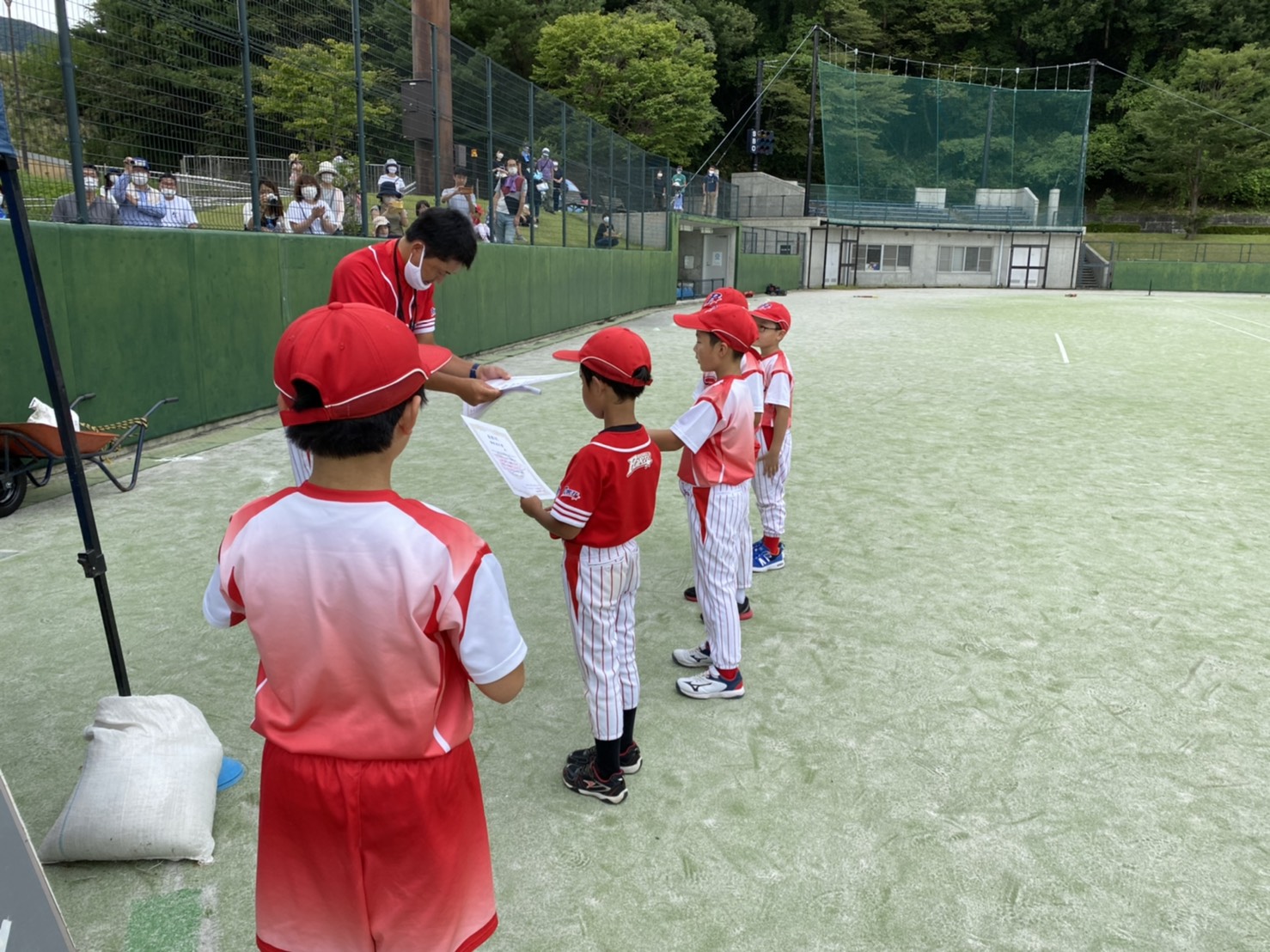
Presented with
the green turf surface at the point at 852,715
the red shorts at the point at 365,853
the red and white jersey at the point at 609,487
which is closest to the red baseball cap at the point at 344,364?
the red shorts at the point at 365,853

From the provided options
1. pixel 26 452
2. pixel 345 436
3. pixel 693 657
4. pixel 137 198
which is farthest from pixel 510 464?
pixel 137 198

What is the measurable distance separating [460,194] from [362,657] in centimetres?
1324

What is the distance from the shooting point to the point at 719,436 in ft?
12.4

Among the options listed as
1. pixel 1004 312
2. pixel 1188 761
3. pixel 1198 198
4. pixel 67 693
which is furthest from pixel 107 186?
pixel 1198 198

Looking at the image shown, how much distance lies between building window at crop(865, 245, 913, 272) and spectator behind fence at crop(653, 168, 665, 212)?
73.2 feet

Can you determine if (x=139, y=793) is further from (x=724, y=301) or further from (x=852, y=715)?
(x=724, y=301)

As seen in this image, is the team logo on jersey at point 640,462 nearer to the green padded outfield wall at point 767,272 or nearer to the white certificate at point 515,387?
the white certificate at point 515,387

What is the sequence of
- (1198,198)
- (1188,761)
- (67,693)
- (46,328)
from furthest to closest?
1. (1198,198)
2. (67,693)
3. (1188,761)
4. (46,328)

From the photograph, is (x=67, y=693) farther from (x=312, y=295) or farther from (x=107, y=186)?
(x=312, y=295)

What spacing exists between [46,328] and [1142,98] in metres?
76.8

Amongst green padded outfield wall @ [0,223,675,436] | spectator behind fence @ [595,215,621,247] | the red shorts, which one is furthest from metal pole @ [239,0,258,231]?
spectator behind fence @ [595,215,621,247]

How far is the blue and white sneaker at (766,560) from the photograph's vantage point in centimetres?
546

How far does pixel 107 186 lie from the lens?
773 cm

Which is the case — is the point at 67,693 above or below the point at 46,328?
below
